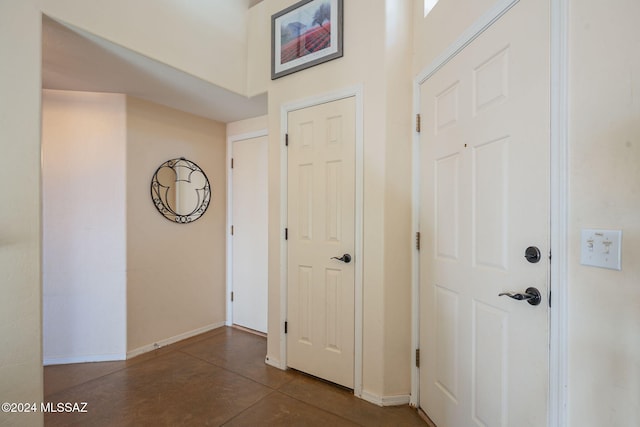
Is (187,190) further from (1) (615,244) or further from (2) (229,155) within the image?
(1) (615,244)

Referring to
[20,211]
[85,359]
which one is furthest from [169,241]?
[20,211]

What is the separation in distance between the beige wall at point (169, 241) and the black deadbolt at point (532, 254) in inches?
112

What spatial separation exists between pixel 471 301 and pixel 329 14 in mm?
2095

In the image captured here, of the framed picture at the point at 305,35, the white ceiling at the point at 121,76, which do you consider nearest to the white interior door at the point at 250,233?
the white ceiling at the point at 121,76

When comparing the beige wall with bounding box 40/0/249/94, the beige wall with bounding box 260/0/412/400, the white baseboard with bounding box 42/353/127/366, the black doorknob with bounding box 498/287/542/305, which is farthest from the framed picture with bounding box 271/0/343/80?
the white baseboard with bounding box 42/353/127/366

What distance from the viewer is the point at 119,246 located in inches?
96.1

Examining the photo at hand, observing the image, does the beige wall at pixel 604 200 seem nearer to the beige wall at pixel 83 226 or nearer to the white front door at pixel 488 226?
the white front door at pixel 488 226

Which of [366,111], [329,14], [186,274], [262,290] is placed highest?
[329,14]

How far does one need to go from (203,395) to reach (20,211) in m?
1.54

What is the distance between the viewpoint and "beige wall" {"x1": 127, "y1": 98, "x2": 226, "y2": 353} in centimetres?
251

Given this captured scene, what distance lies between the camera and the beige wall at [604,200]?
2.50 feet

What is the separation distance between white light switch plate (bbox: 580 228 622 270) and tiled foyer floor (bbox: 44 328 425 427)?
1.40 meters

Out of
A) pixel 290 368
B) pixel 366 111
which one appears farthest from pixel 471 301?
pixel 290 368

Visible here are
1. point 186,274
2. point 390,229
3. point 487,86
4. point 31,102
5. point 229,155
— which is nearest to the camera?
point 487,86
